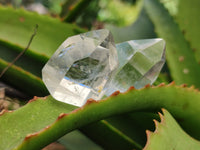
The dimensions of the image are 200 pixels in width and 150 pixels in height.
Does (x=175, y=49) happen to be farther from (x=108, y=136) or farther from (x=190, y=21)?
(x=108, y=136)

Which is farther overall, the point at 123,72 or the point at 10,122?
the point at 123,72

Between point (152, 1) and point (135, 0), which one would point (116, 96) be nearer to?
point (152, 1)

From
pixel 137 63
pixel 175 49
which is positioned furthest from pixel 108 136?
pixel 175 49

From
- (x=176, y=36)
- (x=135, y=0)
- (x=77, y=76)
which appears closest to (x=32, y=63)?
(x=77, y=76)

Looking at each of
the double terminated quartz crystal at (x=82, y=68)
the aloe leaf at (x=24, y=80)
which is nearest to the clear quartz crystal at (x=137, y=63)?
the double terminated quartz crystal at (x=82, y=68)

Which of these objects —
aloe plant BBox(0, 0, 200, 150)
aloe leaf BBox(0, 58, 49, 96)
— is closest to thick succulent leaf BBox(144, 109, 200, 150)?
aloe plant BBox(0, 0, 200, 150)

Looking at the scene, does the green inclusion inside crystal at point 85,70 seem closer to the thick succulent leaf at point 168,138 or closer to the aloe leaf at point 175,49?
the thick succulent leaf at point 168,138

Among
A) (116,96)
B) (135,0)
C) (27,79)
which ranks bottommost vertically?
(135,0)
